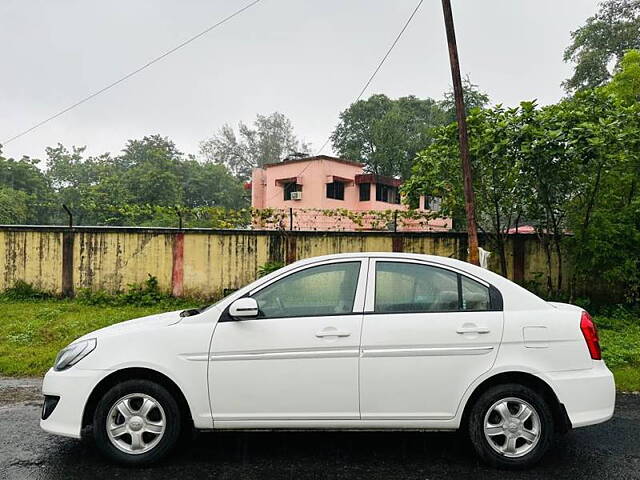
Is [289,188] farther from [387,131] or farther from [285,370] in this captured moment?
[285,370]

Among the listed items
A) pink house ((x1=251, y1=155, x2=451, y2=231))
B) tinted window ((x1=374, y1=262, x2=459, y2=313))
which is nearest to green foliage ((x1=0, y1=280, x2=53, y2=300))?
tinted window ((x1=374, y1=262, x2=459, y2=313))

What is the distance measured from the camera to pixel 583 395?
12.3 feet

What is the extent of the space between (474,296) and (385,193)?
31050mm

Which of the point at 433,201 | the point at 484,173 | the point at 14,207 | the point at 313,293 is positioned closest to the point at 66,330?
the point at 313,293

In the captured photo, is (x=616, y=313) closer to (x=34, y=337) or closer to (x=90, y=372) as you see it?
(x=90, y=372)

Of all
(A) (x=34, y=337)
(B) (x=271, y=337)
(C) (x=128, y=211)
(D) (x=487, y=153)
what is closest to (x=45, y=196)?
(C) (x=128, y=211)

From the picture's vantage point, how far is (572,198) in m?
9.89

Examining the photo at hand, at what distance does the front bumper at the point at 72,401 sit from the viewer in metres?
3.79

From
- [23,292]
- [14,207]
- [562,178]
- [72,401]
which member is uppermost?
[14,207]

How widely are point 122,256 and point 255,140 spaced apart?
2009 inches

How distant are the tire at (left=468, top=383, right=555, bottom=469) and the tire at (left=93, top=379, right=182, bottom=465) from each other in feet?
7.25

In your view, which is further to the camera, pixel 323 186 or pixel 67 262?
pixel 323 186

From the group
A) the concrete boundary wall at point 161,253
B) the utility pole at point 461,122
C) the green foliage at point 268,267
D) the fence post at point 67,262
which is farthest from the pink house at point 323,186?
the utility pole at point 461,122

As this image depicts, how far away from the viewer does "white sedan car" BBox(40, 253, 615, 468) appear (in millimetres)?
3760
